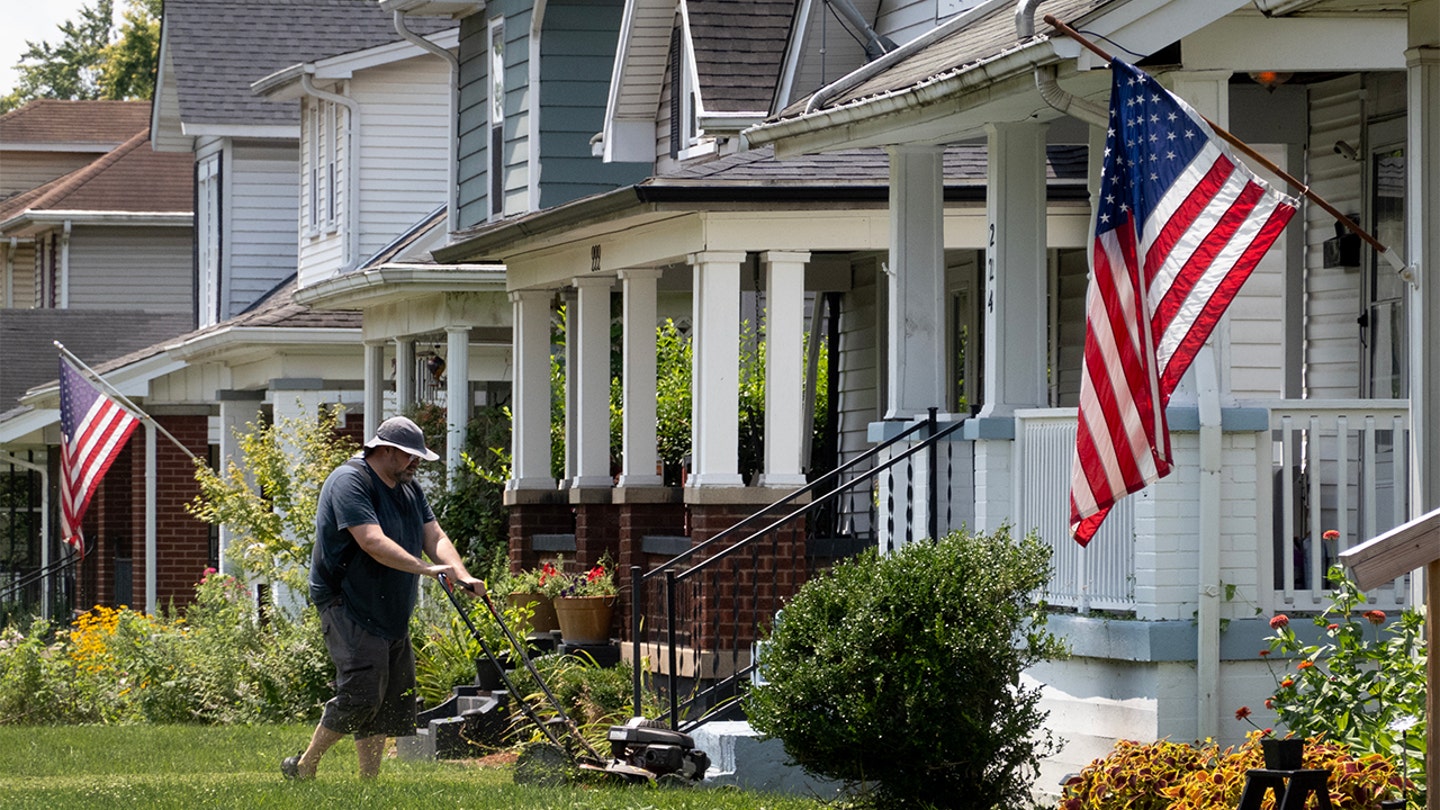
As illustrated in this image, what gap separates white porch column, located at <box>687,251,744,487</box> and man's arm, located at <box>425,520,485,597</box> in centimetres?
345

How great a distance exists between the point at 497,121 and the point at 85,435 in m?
5.91

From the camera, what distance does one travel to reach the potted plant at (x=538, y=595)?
1683 centimetres

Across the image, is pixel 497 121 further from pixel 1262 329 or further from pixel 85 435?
pixel 1262 329

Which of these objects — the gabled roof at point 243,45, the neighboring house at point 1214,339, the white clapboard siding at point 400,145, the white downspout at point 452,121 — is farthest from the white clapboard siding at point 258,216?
the neighboring house at point 1214,339

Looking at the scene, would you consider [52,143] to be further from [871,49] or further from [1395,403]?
[1395,403]

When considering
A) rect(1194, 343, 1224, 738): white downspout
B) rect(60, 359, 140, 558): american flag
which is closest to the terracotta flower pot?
rect(60, 359, 140, 558): american flag

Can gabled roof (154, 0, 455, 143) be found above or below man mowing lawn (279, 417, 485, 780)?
above

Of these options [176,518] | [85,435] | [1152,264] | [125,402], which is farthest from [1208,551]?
[176,518]

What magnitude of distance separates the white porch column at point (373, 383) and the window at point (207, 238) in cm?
628

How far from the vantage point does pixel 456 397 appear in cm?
2062

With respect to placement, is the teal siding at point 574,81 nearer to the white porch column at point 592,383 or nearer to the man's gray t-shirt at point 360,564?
the white porch column at point 592,383

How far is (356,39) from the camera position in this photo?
28812 mm

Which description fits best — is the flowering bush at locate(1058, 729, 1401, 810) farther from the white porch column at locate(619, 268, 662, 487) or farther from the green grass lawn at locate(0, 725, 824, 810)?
the white porch column at locate(619, 268, 662, 487)

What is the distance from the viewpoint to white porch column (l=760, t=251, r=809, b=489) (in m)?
14.7
